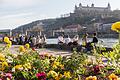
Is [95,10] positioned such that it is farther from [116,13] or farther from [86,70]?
[86,70]

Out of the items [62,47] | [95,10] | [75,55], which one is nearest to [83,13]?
[95,10]

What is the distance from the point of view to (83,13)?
17438cm

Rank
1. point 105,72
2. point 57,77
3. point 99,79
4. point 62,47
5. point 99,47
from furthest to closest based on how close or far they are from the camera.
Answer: point 62,47 < point 99,47 < point 105,72 < point 99,79 < point 57,77

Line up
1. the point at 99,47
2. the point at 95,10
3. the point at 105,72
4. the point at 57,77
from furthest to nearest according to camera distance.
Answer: the point at 95,10 < the point at 99,47 < the point at 105,72 < the point at 57,77

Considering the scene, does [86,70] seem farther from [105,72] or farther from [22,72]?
[22,72]

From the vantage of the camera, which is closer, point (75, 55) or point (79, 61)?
point (79, 61)

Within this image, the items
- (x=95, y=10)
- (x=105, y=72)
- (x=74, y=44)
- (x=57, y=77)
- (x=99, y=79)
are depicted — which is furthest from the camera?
(x=95, y=10)

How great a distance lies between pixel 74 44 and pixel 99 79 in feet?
67.2

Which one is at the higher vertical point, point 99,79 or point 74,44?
point 99,79

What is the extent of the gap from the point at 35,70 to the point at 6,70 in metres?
0.80

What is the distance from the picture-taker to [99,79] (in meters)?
7.15

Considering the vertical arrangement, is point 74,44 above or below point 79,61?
below

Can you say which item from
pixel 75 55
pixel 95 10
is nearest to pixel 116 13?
pixel 95 10

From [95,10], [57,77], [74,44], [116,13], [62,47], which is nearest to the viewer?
[57,77]
